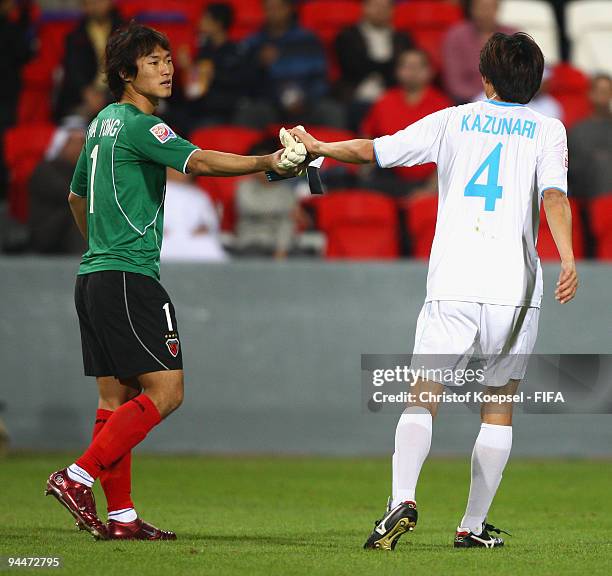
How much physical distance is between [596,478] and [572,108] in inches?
226

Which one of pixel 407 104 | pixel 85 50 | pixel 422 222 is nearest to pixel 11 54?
pixel 85 50

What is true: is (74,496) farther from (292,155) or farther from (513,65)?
(513,65)

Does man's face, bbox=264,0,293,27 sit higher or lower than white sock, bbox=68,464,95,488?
higher

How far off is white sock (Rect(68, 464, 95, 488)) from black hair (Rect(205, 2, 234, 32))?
821cm

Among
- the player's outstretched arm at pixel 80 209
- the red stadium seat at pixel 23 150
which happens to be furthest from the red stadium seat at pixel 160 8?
the player's outstretched arm at pixel 80 209

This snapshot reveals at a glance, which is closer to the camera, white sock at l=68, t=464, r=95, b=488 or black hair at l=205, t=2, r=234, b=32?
white sock at l=68, t=464, r=95, b=488

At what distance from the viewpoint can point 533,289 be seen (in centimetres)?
525

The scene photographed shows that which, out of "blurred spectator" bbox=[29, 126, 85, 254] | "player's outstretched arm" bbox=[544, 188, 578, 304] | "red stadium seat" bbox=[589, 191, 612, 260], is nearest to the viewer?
"player's outstretched arm" bbox=[544, 188, 578, 304]

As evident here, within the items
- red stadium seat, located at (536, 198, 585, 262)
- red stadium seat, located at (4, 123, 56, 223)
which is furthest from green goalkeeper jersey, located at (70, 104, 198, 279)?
red stadium seat, located at (4, 123, 56, 223)

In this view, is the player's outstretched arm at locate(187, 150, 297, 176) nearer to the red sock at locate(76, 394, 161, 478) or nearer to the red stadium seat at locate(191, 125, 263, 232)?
the red sock at locate(76, 394, 161, 478)

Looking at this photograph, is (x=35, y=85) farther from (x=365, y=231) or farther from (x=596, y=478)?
(x=596, y=478)

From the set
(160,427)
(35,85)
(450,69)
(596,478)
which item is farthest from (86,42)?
(596,478)

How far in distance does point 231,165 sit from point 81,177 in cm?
84

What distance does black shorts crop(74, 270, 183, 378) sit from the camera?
5.40m
